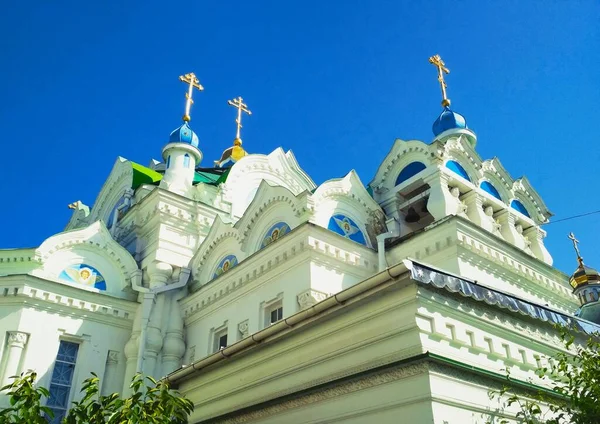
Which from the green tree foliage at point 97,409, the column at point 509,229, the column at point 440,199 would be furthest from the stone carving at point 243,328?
the column at point 509,229

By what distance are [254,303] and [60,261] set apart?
5.45m

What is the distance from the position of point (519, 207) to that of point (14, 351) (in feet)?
43.9

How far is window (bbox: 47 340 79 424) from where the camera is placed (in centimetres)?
1309

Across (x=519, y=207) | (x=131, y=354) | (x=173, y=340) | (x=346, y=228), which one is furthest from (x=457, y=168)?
(x=131, y=354)

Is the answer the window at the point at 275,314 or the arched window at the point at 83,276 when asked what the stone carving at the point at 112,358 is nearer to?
the arched window at the point at 83,276

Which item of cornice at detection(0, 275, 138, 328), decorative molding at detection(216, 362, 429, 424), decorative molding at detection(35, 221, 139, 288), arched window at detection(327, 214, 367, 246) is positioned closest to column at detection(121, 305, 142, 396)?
cornice at detection(0, 275, 138, 328)

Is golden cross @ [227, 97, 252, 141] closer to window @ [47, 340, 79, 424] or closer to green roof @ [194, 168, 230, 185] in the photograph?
green roof @ [194, 168, 230, 185]

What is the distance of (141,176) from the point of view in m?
19.2

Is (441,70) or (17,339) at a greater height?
(441,70)

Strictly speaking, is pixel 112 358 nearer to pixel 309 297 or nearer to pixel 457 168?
pixel 309 297

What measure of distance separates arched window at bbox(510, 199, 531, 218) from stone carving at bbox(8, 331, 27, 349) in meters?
12.8

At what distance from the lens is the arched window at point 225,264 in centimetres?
1452

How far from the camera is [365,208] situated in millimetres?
14648

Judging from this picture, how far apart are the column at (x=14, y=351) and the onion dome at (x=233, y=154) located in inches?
552
